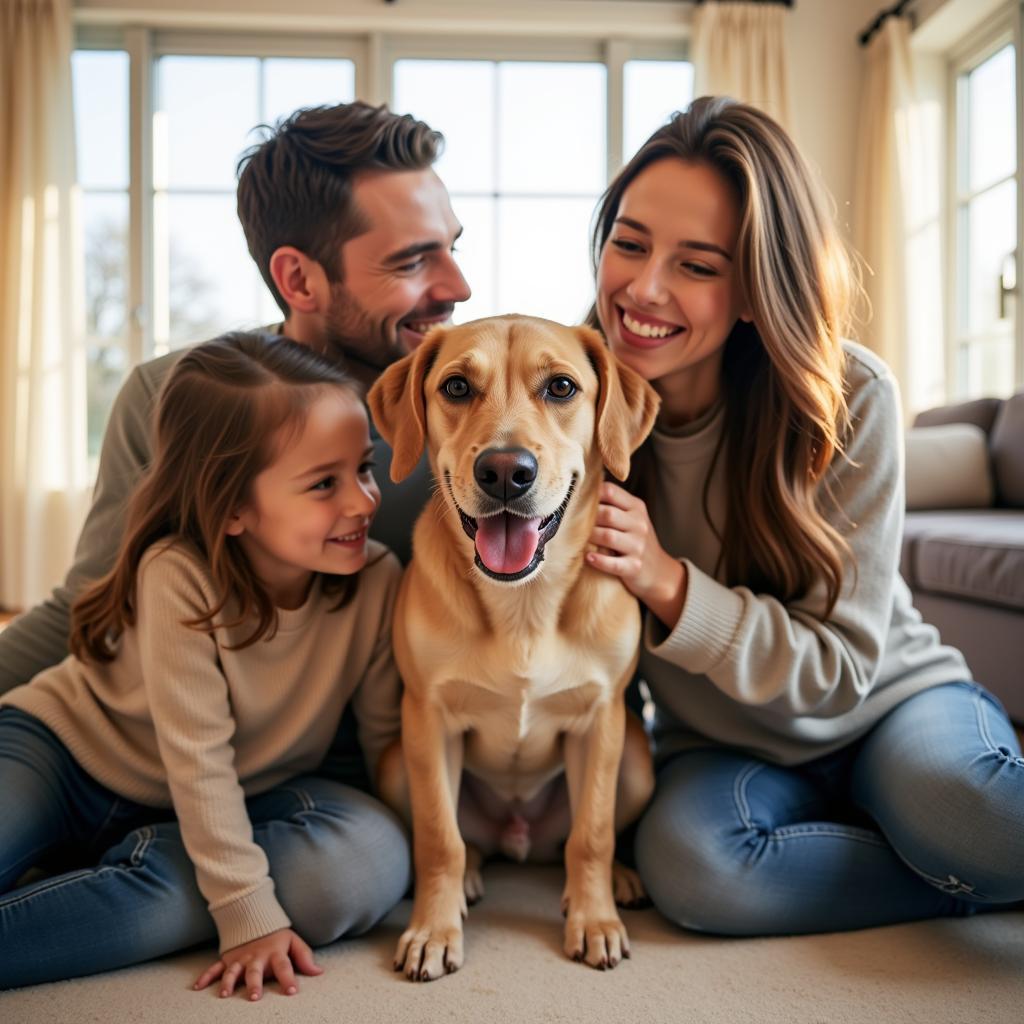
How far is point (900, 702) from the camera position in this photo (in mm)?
1828

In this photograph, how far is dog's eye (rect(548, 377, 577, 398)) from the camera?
156 cm

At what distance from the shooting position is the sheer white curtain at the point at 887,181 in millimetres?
5750

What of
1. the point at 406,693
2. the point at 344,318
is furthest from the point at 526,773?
the point at 344,318

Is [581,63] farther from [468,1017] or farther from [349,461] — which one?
[468,1017]

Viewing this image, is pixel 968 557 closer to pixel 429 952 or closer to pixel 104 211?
pixel 429 952

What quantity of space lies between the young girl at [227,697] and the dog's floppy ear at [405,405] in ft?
0.33

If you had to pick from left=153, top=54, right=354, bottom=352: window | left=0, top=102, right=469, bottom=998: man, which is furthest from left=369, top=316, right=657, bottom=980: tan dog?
left=153, top=54, right=354, bottom=352: window

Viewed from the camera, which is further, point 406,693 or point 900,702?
point 900,702

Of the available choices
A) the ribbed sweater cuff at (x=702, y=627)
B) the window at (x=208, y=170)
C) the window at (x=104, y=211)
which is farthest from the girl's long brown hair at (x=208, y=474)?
the window at (x=104, y=211)

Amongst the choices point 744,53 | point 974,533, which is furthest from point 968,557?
point 744,53

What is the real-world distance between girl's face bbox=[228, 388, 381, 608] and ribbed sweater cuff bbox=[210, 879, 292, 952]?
542 millimetres

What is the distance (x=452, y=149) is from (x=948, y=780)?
18.3 feet

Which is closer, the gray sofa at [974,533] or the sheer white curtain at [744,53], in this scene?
the gray sofa at [974,533]

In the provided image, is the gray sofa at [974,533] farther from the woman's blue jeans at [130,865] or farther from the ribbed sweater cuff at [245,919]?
the ribbed sweater cuff at [245,919]
